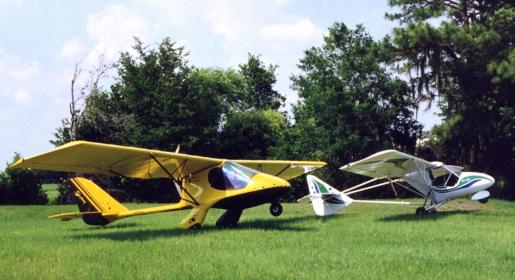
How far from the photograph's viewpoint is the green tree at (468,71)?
29781 millimetres

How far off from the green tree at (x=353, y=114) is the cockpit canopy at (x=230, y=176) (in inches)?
844

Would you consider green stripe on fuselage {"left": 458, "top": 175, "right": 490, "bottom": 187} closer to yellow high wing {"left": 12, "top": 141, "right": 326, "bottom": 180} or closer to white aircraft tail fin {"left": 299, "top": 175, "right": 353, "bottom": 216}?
white aircraft tail fin {"left": 299, "top": 175, "right": 353, "bottom": 216}

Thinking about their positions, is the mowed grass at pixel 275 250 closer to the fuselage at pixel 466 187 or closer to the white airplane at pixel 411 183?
the white airplane at pixel 411 183

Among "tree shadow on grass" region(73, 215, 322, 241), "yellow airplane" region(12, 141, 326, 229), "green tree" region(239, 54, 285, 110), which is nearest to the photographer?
"tree shadow on grass" region(73, 215, 322, 241)

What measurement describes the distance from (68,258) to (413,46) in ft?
84.2

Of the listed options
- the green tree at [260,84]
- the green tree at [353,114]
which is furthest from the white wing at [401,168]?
the green tree at [260,84]

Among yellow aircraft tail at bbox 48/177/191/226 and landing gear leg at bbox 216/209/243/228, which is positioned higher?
yellow aircraft tail at bbox 48/177/191/226

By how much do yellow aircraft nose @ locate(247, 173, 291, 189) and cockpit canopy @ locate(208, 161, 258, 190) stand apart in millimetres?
188

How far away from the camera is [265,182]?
14.5 meters

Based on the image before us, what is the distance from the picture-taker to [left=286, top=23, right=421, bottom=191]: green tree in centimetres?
3694

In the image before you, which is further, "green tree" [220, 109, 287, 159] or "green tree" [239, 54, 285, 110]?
"green tree" [239, 54, 285, 110]

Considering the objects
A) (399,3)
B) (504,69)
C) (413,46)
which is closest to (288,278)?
(504,69)

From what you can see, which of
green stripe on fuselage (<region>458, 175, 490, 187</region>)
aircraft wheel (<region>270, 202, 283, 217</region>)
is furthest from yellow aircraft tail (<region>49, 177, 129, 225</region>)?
green stripe on fuselage (<region>458, 175, 490, 187</region>)

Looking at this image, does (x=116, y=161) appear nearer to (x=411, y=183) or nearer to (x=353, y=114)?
(x=411, y=183)
